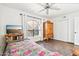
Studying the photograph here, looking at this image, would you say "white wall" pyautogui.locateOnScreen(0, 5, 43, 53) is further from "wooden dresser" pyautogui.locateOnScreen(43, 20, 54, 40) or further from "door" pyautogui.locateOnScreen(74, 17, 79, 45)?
"door" pyautogui.locateOnScreen(74, 17, 79, 45)

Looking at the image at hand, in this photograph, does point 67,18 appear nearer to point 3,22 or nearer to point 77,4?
point 77,4

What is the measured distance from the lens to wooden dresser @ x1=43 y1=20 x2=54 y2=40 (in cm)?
149

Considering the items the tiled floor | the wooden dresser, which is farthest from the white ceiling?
the tiled floor

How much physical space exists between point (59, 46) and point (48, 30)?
31cm

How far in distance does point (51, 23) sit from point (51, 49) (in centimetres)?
41

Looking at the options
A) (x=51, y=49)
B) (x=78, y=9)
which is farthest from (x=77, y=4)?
(x=51, y=49)

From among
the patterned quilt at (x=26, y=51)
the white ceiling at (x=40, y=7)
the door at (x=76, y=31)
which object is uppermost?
the white ceiling at (x=40, y=7)

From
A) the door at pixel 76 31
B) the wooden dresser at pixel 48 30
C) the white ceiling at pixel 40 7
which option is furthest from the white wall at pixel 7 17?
the door at pixel 76 31

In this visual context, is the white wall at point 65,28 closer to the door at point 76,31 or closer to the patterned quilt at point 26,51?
the door at point 76,31

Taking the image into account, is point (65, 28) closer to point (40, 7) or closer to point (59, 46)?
point (59, 46)

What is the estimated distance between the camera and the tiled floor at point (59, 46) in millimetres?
1394

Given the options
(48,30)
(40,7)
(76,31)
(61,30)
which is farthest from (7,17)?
(76,31)

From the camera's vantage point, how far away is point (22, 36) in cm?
147

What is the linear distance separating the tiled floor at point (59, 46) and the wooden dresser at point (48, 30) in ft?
0.28
